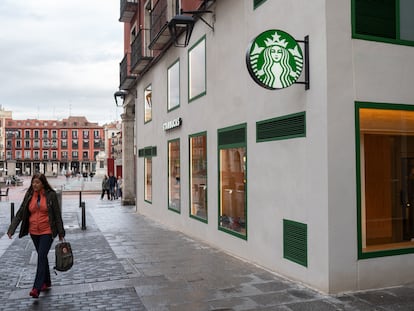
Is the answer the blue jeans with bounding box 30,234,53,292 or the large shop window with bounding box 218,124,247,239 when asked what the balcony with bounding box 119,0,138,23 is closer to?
the large shop window with bounding box 218,124,247,239

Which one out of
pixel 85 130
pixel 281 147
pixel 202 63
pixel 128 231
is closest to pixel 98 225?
pixel 128 231

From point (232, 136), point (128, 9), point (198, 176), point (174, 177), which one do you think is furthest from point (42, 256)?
point (128, 9)

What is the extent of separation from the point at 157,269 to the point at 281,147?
324cm

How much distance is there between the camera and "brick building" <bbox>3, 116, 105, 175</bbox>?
143500 mm

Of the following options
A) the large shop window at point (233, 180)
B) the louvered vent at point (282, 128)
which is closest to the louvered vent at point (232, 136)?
the large shop window at point (233, 180)

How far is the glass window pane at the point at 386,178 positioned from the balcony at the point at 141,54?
453 inches

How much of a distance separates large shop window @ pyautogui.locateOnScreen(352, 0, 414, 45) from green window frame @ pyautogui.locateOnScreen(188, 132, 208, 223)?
18.4 ft

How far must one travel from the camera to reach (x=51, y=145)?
144 metres

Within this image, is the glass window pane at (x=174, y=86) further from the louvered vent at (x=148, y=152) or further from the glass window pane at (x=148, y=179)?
the glass window pane at (x=148, y=179)

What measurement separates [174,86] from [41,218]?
8764 millimetres

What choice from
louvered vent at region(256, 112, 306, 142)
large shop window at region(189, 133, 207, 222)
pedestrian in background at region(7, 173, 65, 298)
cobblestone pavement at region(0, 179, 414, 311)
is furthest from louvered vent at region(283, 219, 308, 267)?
large shop window at region(189, 133, 207, 222)

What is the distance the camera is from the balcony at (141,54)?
17.8 meters

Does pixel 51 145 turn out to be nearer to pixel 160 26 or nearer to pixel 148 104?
pixel 148 104

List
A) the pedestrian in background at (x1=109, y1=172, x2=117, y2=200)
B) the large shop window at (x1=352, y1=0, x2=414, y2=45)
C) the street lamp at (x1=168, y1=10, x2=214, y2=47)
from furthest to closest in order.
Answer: the pedestrian in background at (x1=109, y1=172, x2=117, y2=200), the street lamp at (x1=168, y1=10, x2=214, y2=47), the large shop window at (x1=352, y1=0, x2=414, y2=45)
